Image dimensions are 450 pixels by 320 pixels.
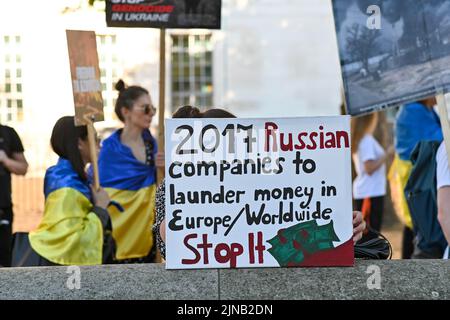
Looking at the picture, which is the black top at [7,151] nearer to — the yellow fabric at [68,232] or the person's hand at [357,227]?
the yellow fabric at [68,232]

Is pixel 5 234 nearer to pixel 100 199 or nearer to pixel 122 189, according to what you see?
pixel 122 189

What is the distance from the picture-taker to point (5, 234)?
7.21m

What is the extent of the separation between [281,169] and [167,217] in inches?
19.9

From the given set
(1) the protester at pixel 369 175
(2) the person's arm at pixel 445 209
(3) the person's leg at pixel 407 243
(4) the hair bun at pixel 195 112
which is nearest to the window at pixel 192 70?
(1) the protester at pixel 369 175

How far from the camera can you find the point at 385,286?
366 cm

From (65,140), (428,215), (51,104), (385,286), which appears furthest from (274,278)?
(51,104)

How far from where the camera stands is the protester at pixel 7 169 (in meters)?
7.21

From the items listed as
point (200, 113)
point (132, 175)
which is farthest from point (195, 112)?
point (132, 175)

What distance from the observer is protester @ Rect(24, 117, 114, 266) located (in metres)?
5.39

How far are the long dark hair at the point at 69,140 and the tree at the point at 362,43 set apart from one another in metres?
1.82

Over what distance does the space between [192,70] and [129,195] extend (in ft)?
49.7

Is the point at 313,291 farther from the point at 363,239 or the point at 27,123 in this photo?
the point at 27,123

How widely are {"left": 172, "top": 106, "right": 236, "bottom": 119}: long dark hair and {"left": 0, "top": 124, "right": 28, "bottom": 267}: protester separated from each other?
3040 mm

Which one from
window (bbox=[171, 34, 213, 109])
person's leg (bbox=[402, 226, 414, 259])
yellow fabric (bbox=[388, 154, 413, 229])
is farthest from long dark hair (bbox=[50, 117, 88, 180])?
window (bbox=[171, 34, 213, 109])
